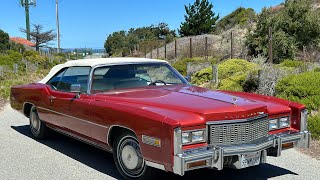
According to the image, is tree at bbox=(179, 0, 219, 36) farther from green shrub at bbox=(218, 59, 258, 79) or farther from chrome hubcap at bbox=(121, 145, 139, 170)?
chrome hubcap at bbox=(121, 145, 139, 170)

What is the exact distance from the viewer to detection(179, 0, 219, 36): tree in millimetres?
44781

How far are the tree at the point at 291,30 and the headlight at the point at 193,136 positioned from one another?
14.5m

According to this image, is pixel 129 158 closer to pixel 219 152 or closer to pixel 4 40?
pixel 219 152

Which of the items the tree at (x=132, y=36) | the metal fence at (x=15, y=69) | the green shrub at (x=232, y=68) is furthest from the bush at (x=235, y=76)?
the tree at (x=132, y=36)

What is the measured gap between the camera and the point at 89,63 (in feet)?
19.7

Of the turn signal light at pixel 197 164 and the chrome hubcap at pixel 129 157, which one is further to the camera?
the chrome hubcap at pixel 129 157

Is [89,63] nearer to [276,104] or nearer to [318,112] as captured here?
[276,104]

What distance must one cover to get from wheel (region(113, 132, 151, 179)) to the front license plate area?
1050 millimetres

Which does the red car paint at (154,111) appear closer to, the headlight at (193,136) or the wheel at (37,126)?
the headlight at (193,136)

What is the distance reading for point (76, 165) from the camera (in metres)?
5.77

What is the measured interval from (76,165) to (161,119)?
81.0 inches

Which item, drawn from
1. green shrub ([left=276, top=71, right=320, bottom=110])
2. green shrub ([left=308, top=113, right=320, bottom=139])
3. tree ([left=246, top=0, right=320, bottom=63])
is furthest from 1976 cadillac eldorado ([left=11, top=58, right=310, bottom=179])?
tree ([left=246, top=0, right=320, bottom=63])

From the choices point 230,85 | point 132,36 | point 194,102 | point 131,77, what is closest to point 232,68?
point 230,85

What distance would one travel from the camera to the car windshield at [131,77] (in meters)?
5.78
